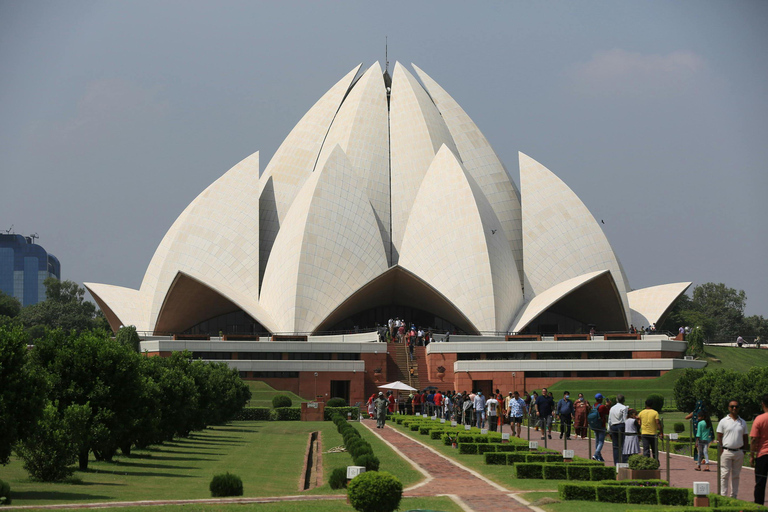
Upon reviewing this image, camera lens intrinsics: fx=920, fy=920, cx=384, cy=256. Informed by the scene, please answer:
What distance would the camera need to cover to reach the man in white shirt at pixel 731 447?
11.5 meters

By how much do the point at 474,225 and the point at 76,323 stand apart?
52.7 meters

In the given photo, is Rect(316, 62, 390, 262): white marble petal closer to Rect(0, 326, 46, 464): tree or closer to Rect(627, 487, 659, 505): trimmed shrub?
Rect(0, 326, 46, 464): tree

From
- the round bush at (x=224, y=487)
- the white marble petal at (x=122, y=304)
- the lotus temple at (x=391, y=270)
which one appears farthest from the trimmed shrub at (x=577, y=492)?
the white marble petal at (x=122, y=304)

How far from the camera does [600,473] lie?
13.8 metres

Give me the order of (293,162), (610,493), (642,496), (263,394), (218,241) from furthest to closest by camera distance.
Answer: (293,162)
(218,241)
(263,394)
(610,493)
(642,496)

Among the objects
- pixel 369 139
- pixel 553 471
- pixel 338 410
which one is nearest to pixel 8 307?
pixel 369 139

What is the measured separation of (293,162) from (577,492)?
48176mm

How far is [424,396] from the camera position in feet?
119

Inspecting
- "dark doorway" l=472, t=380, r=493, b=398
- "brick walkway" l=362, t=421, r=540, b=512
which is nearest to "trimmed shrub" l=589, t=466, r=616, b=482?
"brick walkway" l=362, t=421, r=540, b=512

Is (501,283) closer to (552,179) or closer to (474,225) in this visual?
(474,225)

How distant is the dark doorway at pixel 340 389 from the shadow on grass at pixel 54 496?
1171 inches

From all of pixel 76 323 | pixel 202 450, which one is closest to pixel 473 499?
pixel 202 450

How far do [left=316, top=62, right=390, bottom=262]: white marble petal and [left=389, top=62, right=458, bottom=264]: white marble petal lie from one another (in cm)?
52

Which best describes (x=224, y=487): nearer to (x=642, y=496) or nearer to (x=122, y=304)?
(x=642, y=496)
